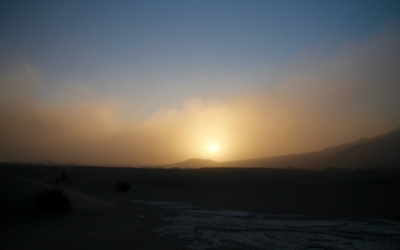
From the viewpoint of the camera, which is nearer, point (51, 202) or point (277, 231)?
point (277, 231)

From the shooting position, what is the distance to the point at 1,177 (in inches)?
556

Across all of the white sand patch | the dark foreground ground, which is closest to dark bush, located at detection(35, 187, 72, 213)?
the dark foreground ground

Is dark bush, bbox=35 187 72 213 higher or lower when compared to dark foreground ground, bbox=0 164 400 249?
higher

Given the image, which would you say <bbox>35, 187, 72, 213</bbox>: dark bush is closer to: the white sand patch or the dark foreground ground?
the dark foreground ground

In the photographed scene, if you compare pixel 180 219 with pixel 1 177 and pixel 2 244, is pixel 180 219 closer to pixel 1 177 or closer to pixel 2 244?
pixel 2 244

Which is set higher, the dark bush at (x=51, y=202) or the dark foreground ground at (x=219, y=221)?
the dark bush at (x=51, y=202)

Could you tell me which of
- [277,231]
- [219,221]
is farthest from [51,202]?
[277,231]

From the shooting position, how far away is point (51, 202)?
1256 cm

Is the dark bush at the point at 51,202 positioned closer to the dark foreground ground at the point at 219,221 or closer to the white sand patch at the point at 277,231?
the dark foreground ground at the point at 219,221

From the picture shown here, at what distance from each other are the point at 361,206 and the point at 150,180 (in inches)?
771

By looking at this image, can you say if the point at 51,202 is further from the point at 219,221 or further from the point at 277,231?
the point at 277,231

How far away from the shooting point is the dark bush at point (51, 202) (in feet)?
40.9

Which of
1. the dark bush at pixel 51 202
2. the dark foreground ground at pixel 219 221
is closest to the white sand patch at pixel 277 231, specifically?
the dark foreground ground at pixel 219 221

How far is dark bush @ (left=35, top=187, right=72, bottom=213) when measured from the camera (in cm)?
1248
